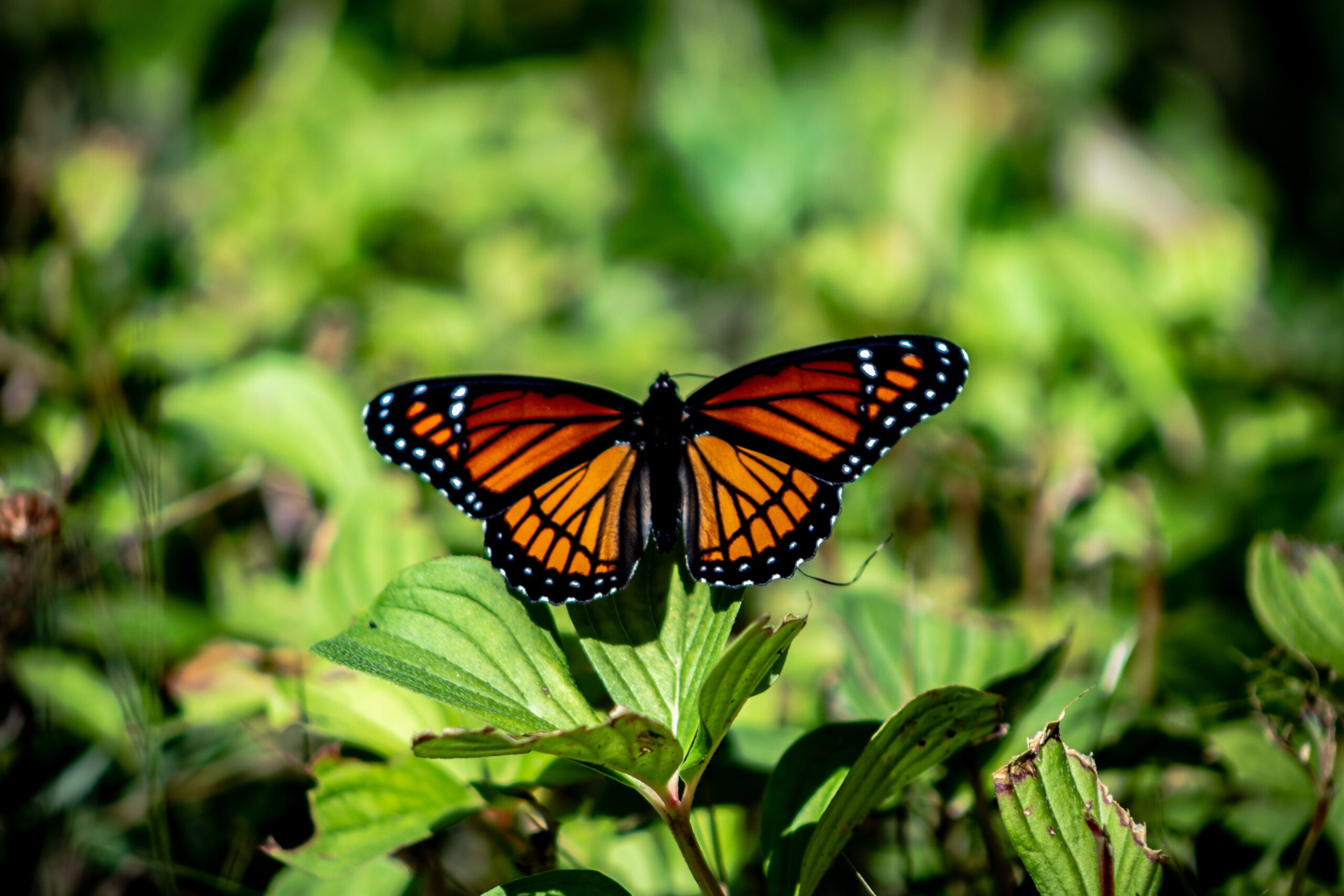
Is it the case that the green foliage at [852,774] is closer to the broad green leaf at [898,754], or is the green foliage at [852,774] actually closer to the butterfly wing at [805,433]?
the broad green leaf at [898,754]

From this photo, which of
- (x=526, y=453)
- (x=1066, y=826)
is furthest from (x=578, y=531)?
(x=1066, y=826)

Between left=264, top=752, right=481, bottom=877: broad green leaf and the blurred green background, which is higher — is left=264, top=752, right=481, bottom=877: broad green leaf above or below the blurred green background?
below

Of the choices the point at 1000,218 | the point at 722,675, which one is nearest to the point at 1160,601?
the point at 722,675

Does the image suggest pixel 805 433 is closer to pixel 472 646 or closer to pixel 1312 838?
pixel 472 646

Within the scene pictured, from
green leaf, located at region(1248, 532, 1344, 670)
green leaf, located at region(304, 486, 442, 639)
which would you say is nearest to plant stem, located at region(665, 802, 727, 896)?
green leaf, located at region(304, 486, 442, 639)

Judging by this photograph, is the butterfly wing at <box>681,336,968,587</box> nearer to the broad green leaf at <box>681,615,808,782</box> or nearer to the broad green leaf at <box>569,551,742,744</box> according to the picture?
the broad green leaf at <box>569,551,742,744</box>

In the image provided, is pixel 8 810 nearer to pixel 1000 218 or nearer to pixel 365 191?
pixel 365 191
